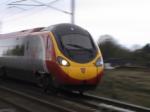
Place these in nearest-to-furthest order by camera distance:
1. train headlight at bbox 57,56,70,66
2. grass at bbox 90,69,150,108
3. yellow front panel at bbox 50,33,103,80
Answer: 1. yellow front panel at bbox 50,33,103,80
2. train headlight at bbox 57,56,70,66
3. grass at bbox 90,69,150,108

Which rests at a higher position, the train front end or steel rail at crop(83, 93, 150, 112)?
the train front end

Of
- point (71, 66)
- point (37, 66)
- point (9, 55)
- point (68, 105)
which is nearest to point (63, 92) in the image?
point (37, 66)

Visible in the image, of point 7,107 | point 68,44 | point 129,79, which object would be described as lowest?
point 129,79

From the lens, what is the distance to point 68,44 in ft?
62.7

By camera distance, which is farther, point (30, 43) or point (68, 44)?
point (30, 43)

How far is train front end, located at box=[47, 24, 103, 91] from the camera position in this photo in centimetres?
1822

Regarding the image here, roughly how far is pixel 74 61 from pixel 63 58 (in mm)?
423

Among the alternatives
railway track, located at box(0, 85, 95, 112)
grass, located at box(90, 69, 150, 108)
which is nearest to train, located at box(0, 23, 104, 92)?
railway track, located at box(0, 85, 95, 112)

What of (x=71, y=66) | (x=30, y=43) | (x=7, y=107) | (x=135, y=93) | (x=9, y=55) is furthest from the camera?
(x=9, y=55)

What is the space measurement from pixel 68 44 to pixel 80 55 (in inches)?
29.0

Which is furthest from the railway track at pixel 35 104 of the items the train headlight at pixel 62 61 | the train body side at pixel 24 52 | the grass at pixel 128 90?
the grass at pixel 128 90

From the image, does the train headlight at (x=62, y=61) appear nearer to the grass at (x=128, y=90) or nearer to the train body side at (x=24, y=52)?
the train body side at (x=24, y=52)

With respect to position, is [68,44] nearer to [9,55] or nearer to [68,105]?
[68,105]

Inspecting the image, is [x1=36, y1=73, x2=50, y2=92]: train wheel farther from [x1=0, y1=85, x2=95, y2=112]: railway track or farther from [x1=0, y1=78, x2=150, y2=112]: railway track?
[x1=0, y1=85, x2=95, y2=112]: railway track
